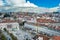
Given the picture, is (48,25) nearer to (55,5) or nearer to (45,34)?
(45,34)

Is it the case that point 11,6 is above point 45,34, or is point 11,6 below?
above

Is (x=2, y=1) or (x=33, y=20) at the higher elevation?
(x=2, y=1)

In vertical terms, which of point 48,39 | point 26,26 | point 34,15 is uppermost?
point 34,15

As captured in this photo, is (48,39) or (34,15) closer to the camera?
(48,39)

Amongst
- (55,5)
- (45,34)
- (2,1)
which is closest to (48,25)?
(45,34)

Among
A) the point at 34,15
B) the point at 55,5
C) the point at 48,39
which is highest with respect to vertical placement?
the point at 55,5

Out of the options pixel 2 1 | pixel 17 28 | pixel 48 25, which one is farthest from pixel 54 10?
pixel 2 1

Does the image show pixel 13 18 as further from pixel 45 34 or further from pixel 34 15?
pixel 45 34

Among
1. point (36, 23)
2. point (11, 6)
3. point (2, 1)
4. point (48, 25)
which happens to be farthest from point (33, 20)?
point (2, 1)

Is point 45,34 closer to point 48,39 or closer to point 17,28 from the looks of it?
point 48,39
